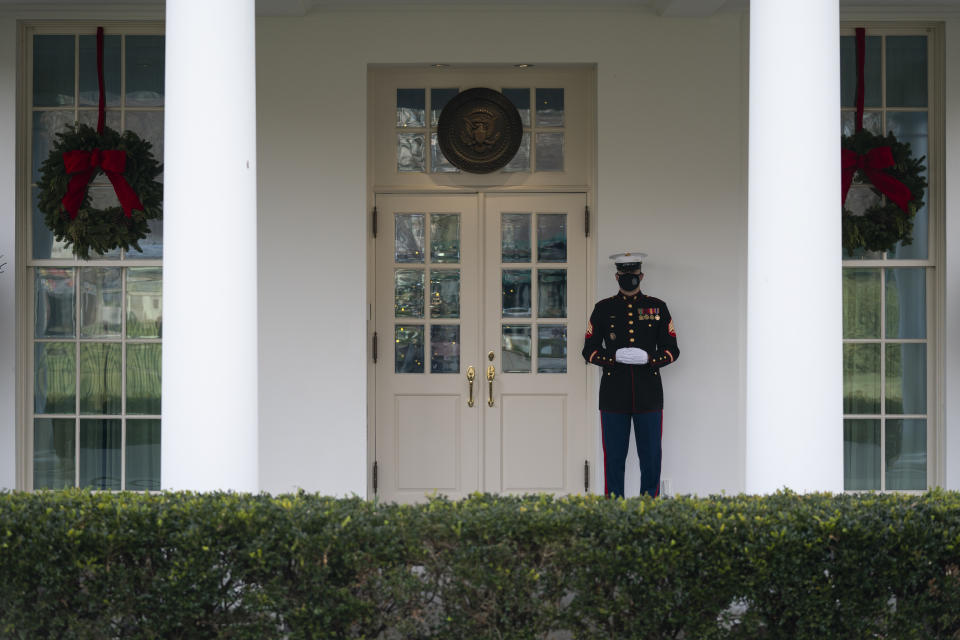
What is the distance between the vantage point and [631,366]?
6574 mm

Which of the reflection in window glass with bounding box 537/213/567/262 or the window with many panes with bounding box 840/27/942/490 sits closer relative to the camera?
the window with many panes with bounding box 840/27/942/490

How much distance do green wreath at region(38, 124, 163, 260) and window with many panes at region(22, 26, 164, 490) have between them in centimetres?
20

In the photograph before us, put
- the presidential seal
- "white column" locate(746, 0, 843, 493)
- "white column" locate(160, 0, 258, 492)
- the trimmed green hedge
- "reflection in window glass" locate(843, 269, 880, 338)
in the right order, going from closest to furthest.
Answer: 1. the trimmed green hedge
2. "white column" locate(160, 0, 258, 492)
3. "white column" locate(746, 0, 843, 493)
4. "reflection in window glass" locate(843, 269, 880, 338)
5. the presidential seal

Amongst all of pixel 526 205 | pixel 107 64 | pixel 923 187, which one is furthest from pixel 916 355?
pixel 107 64

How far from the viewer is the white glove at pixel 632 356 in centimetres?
647

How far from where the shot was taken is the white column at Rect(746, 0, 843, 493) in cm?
400

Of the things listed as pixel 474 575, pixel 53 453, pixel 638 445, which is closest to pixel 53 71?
pixel 53 453

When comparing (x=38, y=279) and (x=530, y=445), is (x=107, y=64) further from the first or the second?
(x=530, y=445)

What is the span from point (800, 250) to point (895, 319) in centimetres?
338

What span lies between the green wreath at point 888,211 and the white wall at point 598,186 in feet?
2.62

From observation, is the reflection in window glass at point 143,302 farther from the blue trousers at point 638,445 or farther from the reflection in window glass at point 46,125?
the blue trousers at point 638,445

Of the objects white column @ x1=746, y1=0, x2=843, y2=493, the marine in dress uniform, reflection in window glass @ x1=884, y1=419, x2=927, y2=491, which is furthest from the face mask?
white column @ x1=746, y1=0, x2=843, y2=493

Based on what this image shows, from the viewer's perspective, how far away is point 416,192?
7.09m

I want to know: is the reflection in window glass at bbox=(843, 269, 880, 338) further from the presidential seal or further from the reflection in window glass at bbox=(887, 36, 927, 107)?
the presidential seal
